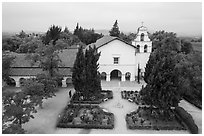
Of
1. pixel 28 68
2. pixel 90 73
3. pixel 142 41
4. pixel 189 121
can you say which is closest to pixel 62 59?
pixel 28 68

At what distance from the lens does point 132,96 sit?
83.6 ft

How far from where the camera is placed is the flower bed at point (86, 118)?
1764 cm

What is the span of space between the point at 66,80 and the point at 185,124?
60.7 ft

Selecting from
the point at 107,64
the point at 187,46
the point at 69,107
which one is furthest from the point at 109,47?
the point at 187,46

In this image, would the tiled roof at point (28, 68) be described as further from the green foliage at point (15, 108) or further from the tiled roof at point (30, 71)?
the green foliage at point (15, 108)

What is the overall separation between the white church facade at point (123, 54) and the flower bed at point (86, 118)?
434 inches

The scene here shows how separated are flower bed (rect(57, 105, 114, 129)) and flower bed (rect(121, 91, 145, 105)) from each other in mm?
A: 4442

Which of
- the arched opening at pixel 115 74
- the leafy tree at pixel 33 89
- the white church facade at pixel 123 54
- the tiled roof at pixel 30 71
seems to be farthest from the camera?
the arched opening at pixel 115 74

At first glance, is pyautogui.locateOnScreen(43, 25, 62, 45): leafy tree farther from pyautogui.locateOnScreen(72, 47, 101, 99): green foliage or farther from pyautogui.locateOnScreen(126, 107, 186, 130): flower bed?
pyautogui.locateOnScreen(126, 107, 186, 130): flower bed

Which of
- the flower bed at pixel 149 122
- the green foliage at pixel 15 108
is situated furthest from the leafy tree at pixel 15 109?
the flower bed at pixel 149 122

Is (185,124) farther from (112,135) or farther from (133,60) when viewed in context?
(133,60)

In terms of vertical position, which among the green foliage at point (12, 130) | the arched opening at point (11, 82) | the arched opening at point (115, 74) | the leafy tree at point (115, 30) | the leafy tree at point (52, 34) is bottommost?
the green foliage at point (12, 130)

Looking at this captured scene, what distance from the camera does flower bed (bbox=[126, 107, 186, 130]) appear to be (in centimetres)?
1753

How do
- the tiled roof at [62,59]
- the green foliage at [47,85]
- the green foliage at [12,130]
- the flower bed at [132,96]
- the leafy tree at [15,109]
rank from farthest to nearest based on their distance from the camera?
the tiled roof at [62,59], the flower bed at [132,96], the green foliage at [47,85], the leafy tree at [15,109], the green foliage at [12,130]
